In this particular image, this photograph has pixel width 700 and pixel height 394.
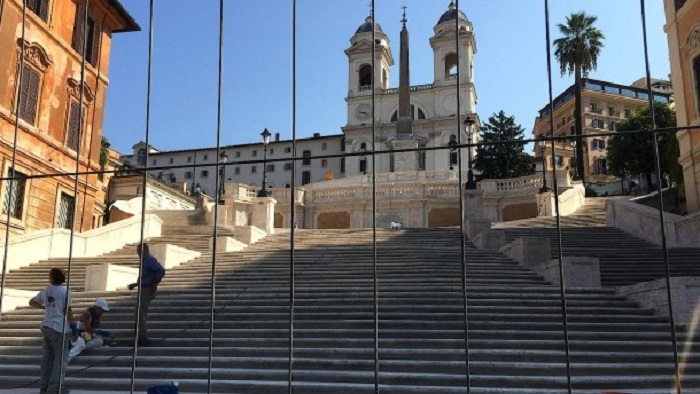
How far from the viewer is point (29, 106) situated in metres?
22.7

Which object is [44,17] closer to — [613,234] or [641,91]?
[613,234]

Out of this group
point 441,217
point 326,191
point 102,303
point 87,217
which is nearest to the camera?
point 102,303

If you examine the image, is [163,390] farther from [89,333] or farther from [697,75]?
[697,75]

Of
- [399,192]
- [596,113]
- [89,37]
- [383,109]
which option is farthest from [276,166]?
[89,37]

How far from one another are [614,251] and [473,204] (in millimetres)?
7995

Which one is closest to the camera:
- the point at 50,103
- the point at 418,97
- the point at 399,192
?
the point at 50,103

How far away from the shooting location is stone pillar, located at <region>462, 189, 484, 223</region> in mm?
24922

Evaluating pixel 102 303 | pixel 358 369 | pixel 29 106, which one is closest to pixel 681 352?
pixel 358 369

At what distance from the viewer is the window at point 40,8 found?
75.0 ft

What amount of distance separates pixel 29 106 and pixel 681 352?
22.5 metres

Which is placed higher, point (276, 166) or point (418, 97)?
point (418, 97)

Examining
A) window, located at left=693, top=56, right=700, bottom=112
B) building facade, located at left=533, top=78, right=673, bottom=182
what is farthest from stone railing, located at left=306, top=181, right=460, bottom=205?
building facade, located at left=533, top=78, right=673, bottom=182

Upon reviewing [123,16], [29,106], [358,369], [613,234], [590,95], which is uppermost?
[590,95]

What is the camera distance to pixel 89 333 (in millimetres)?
9828
